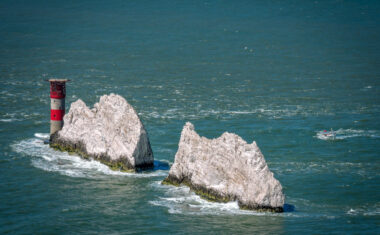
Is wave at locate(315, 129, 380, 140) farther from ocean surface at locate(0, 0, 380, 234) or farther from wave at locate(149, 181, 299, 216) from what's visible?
wave at locate(149, 181, 299, 216)

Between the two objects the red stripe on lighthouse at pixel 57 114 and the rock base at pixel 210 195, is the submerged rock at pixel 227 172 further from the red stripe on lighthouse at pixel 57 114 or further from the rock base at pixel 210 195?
the red stripe on lighthouse at pixel 57 114

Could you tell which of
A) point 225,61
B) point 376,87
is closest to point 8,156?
point 376,87

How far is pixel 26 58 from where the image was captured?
5842 inches

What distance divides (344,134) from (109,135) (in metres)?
29.8

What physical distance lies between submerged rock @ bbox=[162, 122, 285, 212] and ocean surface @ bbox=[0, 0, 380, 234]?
123 cm

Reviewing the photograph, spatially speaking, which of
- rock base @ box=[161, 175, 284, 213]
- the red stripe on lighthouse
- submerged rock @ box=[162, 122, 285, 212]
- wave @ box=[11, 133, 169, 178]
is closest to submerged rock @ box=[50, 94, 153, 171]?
wave @ box=[11, 133, 169, 178]

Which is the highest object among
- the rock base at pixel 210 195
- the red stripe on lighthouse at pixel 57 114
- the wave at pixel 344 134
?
the red stripe on lighthouse at pixel 57 114

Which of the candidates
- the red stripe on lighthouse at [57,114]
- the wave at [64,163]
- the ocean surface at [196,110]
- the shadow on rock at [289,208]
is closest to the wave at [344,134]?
the ocean surface at [196,110]

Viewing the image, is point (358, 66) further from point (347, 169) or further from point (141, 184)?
point (141, 184)

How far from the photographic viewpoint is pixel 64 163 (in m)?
77.8

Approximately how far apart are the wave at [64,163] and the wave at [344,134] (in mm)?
21866

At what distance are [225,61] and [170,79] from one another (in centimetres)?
2233

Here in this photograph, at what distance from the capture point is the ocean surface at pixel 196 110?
61156 millimetres

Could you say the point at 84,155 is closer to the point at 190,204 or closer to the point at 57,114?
the point at 57,114
